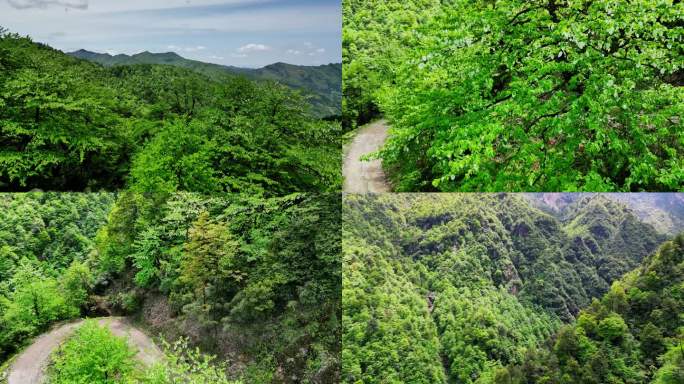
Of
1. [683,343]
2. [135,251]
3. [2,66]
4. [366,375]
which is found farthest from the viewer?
[2,66]

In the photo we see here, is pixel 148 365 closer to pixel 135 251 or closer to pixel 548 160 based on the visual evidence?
pixel 135 251

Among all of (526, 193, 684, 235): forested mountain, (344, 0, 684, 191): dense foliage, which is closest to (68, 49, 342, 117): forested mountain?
(344, 0, 684, 191): dense foliage

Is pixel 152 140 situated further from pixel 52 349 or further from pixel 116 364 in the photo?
pixel 116 364

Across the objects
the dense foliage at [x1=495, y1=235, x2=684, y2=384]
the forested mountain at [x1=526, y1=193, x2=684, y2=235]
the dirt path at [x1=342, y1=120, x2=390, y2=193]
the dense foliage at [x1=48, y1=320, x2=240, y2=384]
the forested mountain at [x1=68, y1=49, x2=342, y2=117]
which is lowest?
the dense foliage at [x1=48, y1=320, x2=240, y2=384]

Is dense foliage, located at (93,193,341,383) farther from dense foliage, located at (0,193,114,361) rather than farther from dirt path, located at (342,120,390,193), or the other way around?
dirt path, located at (342,120,390,193)

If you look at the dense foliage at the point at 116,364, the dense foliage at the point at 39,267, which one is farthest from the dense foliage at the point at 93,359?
the dense foliage at the point at 39,267

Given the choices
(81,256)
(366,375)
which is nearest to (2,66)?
(81,256)
